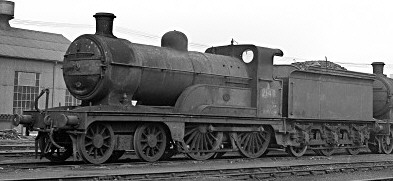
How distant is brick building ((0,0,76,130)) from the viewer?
100ft

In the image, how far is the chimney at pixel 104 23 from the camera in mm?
13789

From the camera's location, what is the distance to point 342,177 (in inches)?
483

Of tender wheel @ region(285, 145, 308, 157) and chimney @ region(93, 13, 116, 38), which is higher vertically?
chimney @ region(93, 13, 116, 38)

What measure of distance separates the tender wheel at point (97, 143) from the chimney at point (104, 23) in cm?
250

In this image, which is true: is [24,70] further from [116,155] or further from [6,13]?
[116,155]

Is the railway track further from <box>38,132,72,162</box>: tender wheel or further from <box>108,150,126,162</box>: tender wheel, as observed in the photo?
<box>108,150,126,162</box>: tender wheel

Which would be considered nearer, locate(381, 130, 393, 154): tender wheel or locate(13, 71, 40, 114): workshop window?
locate(381, 130, 393, 154): tender wheel

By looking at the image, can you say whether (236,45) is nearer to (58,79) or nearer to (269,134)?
(269,134)

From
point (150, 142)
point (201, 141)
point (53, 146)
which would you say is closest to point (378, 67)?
point (201, 141)

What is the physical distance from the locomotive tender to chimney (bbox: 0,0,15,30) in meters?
21.0

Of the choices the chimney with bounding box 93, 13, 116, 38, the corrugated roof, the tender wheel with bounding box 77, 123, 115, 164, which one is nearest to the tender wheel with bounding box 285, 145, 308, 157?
the tender wheel with bounding box 77, 123, 115, 164

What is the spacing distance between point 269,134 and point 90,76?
6.42 metres

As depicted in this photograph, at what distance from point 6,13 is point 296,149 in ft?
77.0

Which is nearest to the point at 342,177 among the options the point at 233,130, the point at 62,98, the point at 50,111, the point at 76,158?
the point at 233,130
